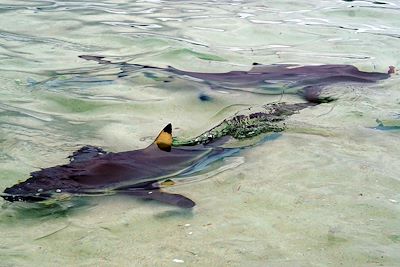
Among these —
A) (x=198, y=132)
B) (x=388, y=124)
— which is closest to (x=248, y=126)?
(x=198, y=132)

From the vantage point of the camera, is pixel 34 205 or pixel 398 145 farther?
pixel 398 145

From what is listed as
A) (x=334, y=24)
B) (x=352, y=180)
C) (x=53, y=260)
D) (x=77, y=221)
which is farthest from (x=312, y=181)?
(x=334, y=24)

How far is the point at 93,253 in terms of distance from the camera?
287 centimetres

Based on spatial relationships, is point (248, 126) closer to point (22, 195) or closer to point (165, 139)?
point (165, 139)

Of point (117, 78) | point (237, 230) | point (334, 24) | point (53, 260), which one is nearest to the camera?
point (53, 260)

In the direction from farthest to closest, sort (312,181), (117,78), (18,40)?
1. (18,40)
2. (117,78)
3. (312,181)

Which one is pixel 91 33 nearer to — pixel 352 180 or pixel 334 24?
pixel 334 24

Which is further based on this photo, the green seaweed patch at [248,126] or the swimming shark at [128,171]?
the green seaweed patch at [248,126]

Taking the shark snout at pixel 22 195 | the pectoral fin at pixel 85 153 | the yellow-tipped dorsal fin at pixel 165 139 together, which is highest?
the yellow-tipped dorsal fin at pixel 165 139

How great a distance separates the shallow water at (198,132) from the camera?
2969mm

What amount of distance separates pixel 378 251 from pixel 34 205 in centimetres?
179

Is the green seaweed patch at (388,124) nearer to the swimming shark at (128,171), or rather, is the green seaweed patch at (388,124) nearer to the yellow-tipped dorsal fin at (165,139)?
the swimming shark at (128,171)

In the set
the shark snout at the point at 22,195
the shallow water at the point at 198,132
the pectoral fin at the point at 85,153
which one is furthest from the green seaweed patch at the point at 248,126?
the shark snout at the point at 22,195

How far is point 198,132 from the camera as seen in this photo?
479cm
